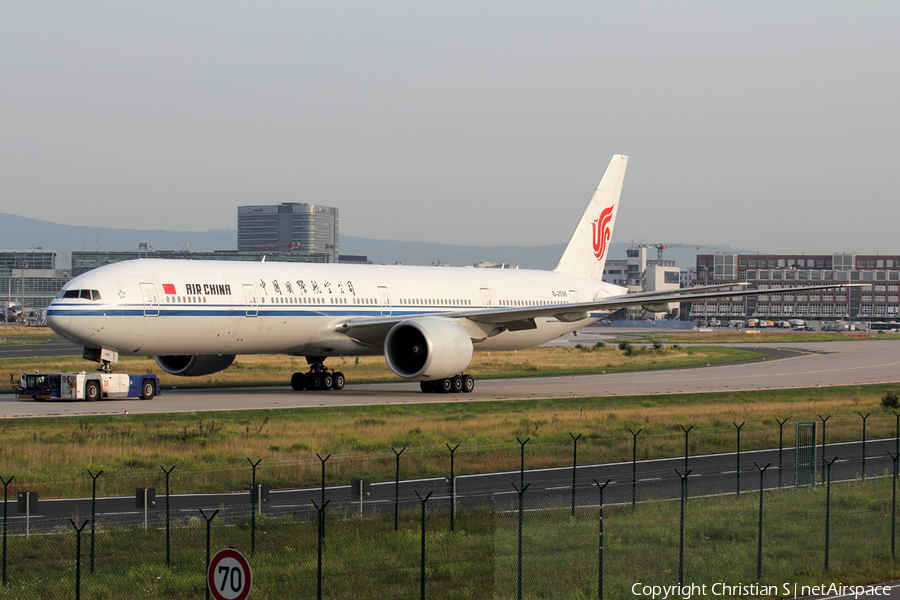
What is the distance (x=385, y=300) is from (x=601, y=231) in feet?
62.6

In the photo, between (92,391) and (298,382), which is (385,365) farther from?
(92,391)

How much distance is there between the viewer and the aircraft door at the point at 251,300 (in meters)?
39.6

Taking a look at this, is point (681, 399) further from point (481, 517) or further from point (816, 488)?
point (481, 517)

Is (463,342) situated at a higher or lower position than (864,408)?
higher

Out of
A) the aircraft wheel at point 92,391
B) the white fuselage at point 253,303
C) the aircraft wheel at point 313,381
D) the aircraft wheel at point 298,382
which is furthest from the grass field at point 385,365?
the white fuselage at point 253,303

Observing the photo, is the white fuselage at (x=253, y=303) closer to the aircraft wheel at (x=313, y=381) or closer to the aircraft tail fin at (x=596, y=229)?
the aircraft wheel at (x=313, y=381)

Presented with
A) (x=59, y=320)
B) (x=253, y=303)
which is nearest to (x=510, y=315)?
(x=253, y=303)

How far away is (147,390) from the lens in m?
40.1

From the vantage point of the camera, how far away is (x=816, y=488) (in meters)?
22.1

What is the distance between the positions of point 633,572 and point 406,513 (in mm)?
5443

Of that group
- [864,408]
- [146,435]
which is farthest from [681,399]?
[146,435]

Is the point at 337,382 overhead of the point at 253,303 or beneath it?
beneath

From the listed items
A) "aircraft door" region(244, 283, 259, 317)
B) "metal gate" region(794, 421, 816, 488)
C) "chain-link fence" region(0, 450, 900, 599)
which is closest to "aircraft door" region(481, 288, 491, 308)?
"aircraft door" region(244, 283, 259, 317)

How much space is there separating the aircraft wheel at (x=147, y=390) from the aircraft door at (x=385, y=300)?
10.5m
